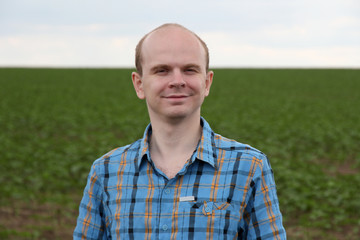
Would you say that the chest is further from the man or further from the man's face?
the man's face

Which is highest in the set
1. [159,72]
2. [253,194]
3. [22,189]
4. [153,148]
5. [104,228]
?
[159,72]

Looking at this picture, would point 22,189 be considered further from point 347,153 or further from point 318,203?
point 347,153

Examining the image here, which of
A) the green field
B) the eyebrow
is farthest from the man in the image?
the green field

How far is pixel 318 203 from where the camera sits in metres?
7.40

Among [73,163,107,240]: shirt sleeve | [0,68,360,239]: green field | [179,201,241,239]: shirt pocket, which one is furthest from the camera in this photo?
[0,68,360,239]: green field

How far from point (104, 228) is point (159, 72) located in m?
0.66

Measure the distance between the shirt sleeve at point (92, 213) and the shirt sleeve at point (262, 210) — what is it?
578 millimetres

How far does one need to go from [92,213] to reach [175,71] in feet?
2.11

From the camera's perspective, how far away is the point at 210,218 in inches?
69.1

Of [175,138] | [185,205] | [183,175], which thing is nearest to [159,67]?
[175,138]

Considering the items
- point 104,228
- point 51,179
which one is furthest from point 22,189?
point 104,228

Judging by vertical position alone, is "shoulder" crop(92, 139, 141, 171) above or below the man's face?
below

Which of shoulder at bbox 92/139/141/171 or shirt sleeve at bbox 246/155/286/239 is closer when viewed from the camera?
shirt sleeve at bbox 246/155/286/239

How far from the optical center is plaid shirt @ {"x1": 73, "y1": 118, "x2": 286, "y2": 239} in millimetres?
1760
